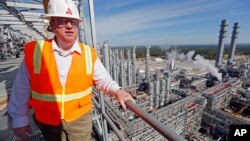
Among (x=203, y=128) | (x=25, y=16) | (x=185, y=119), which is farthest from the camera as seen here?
(x=203, y=128)

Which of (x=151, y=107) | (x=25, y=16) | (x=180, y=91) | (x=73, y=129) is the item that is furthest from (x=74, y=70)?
(x=180, y=91)

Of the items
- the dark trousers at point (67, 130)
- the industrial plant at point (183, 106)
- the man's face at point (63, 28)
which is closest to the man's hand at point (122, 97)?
the dark trousers at point (67, 130)

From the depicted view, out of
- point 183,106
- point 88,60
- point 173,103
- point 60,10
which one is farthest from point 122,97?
point 183,106

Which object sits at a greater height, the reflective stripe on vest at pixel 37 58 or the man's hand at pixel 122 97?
the reflective stripe on vest at pixel 37 58

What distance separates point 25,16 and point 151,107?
500 inches

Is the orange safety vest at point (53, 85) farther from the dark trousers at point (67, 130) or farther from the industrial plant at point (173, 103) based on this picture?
the industrial plant at point (173, 103)

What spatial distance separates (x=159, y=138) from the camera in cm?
1184

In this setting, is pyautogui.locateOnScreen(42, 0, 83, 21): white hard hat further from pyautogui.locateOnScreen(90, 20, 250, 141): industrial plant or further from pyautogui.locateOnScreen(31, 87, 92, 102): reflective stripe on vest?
pyautogui.locateOnScreen(90, 20, 250, 141): industrial plant

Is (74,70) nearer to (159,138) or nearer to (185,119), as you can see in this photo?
(159,138)

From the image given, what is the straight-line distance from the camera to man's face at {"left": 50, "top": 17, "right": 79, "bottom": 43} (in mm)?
1391

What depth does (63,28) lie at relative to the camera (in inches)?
55.0

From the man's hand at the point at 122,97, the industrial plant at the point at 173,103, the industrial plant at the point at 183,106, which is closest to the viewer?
the man's hand at the point at 122,97

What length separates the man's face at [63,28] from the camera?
139 centimetres

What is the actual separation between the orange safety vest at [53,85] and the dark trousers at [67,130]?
59 millimetres
